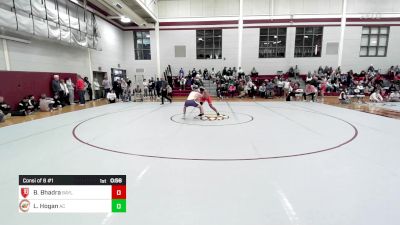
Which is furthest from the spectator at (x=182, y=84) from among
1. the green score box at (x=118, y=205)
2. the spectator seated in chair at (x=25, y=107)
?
the green score box at (x=118, y=205)

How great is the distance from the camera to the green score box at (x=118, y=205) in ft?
7.17

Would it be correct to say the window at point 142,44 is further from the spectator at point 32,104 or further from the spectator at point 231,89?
the spectator at point 32,104

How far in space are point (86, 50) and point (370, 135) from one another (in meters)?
16.0

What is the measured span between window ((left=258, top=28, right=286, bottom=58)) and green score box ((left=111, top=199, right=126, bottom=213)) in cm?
2060

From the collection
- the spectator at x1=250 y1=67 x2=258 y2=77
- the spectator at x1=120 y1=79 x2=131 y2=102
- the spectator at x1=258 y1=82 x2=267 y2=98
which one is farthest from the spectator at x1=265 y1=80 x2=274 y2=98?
the spectator at x1=120 y1=79 x2=131 y2=102

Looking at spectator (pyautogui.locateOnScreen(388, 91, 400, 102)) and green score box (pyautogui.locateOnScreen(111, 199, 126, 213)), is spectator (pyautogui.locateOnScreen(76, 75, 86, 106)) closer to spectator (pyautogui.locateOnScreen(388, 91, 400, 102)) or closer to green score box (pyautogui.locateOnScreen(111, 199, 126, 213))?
green score box (pyautogui.locateOnScreen(111, 199, 126, 213))

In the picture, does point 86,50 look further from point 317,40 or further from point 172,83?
point 317,40

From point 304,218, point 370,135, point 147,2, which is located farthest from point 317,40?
point 304,218

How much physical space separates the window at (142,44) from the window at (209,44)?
4.74 m

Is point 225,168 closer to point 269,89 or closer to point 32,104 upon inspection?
point 32,104

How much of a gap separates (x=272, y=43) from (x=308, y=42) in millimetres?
3194

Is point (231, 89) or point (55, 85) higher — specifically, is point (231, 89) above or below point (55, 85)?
below

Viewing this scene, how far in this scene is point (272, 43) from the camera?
20.8 meters

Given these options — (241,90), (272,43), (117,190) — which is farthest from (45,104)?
(272,43)
